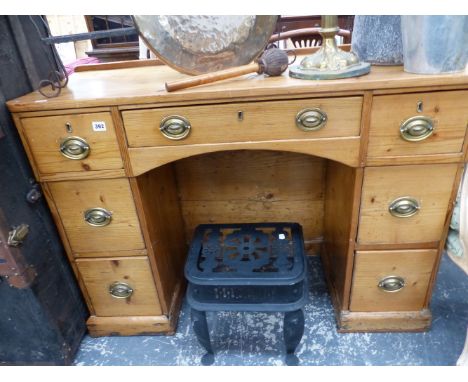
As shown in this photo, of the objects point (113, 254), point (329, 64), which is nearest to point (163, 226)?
point (113, 254)

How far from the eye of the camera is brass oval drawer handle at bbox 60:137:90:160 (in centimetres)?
84

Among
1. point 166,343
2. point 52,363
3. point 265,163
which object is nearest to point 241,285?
point 166,343

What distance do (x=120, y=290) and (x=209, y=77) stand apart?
0.72 meters

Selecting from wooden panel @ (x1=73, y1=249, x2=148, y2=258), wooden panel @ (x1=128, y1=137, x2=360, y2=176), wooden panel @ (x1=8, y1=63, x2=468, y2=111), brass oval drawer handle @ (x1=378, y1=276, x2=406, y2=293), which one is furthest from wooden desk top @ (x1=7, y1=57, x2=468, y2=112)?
brass oval drawer handle @ (x1=378, y1=276, x2=406, y2=293)

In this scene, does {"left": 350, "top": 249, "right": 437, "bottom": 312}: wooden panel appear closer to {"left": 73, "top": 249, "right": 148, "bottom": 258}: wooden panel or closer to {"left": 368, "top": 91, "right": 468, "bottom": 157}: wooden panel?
{"left": 368, "top": 91, "right": 468, "bottom": 157}: wooden panel

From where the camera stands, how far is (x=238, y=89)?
77 cm

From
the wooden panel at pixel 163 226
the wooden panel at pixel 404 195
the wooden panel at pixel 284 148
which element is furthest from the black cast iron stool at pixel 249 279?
the wooden panel at pixel 284 148

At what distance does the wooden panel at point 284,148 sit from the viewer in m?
0.83

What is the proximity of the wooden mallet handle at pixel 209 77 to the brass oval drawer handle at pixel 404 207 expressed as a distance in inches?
19.5

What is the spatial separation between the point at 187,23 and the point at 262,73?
23 centimetres

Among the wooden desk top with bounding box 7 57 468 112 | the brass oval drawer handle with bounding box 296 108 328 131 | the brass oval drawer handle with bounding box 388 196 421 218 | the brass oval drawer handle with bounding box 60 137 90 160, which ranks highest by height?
the wooden desk top with bounding box 7 57 468 112

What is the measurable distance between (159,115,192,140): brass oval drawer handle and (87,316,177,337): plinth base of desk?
652 mm

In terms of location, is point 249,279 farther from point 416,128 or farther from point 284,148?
point 416,128

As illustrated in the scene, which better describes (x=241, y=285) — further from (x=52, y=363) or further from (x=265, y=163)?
(x=52, y=363)
